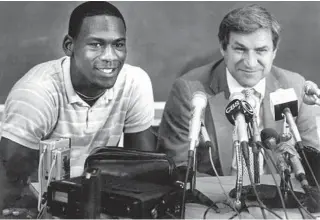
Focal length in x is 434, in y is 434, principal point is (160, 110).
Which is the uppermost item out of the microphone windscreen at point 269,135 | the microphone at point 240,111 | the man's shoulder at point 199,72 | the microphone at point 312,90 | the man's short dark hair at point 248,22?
the man's short dark hair at point 248,22

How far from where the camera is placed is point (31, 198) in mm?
1312

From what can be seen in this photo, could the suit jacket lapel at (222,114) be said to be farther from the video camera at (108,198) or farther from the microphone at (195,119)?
the video camera at (108,198)

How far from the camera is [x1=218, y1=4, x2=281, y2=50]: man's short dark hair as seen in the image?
172cm

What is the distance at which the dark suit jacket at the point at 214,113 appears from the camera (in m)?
1.74

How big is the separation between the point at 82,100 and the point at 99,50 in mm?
215

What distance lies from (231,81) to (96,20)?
60cm

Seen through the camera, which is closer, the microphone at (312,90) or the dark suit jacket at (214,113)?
the microphone at (312,90)

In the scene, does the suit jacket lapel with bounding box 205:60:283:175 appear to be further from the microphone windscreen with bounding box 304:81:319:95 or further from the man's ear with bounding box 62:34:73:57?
the man's ear with bounding box 62:34:73:57

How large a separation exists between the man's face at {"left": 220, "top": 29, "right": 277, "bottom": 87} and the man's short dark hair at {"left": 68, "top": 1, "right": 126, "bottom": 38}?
1.49 feet

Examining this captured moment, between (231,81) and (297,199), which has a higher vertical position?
(231,81)

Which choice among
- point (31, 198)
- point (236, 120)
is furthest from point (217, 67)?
point (31, 198)

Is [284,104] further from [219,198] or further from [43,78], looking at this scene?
[43,78]

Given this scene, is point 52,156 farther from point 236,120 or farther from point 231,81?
point 231,81

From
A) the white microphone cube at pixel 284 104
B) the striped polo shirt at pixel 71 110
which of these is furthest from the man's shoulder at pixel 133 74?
the white microphone cube at pixel 284 104
